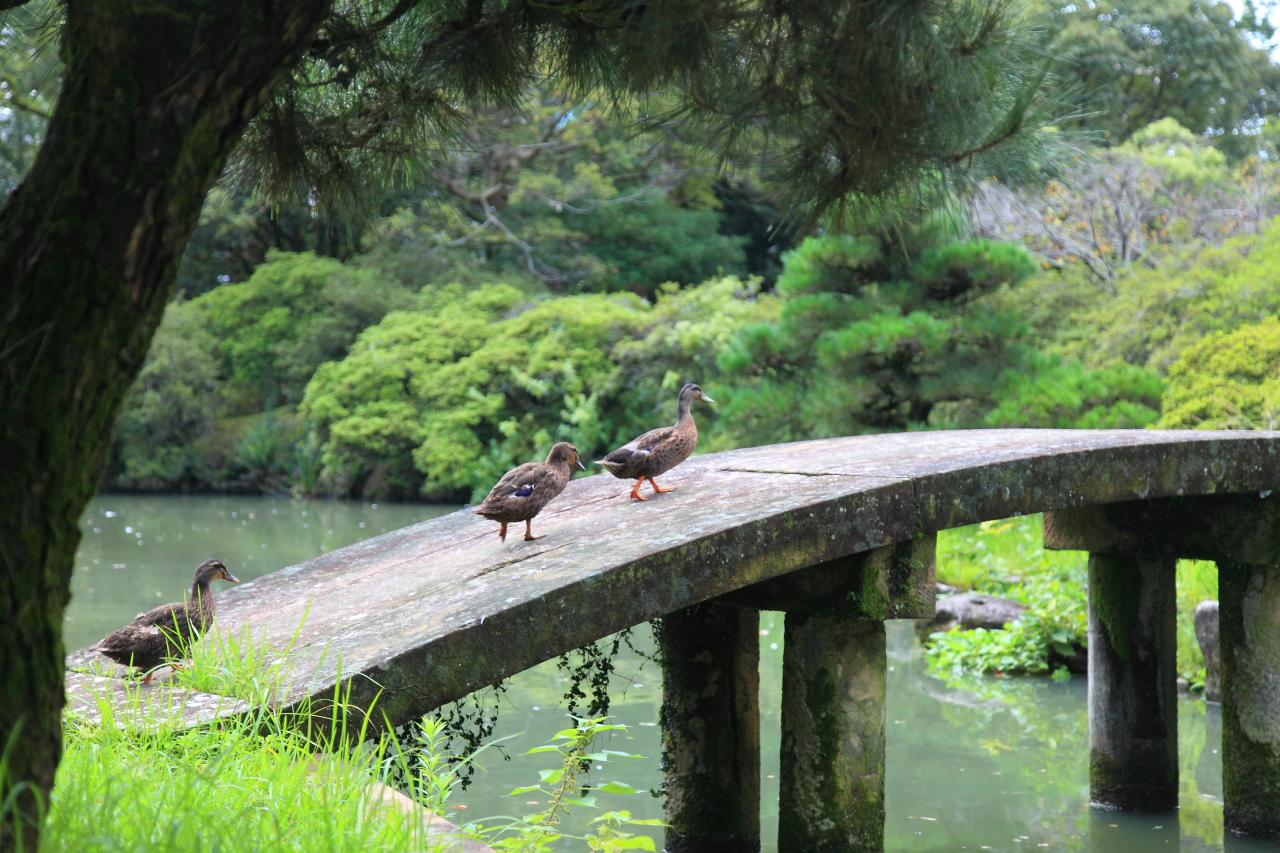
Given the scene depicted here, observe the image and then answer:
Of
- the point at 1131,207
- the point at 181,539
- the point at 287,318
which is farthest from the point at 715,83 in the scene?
the point at 287,318

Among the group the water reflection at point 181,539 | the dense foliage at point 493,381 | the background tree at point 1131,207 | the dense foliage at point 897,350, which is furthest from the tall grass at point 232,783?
the background tree at point 1131,207

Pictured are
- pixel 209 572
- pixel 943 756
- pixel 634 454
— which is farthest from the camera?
pixel 943 756

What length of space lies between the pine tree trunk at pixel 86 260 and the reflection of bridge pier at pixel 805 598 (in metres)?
1.26

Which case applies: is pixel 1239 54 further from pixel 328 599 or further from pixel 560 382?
pixel 328 599

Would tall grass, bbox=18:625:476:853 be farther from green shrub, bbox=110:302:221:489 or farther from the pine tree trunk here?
green shrub, bbox=110:302:221:489

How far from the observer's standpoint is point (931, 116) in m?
4.51

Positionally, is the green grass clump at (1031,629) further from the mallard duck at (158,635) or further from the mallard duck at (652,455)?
the mallard duck at (158,635)

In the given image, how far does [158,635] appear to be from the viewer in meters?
4.13

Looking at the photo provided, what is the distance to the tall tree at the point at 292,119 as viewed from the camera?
7.63ft

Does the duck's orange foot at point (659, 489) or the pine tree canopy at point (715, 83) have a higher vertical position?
the pine tree canopy at point (715, 83)

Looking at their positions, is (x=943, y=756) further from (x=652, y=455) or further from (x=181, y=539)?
(x=181, y=539)

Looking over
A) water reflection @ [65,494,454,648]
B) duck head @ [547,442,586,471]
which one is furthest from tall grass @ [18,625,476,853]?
water reflection @ [65,494,454,648]

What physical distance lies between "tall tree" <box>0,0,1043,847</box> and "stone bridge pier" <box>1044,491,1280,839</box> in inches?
72.5

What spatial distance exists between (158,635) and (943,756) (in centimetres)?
439
